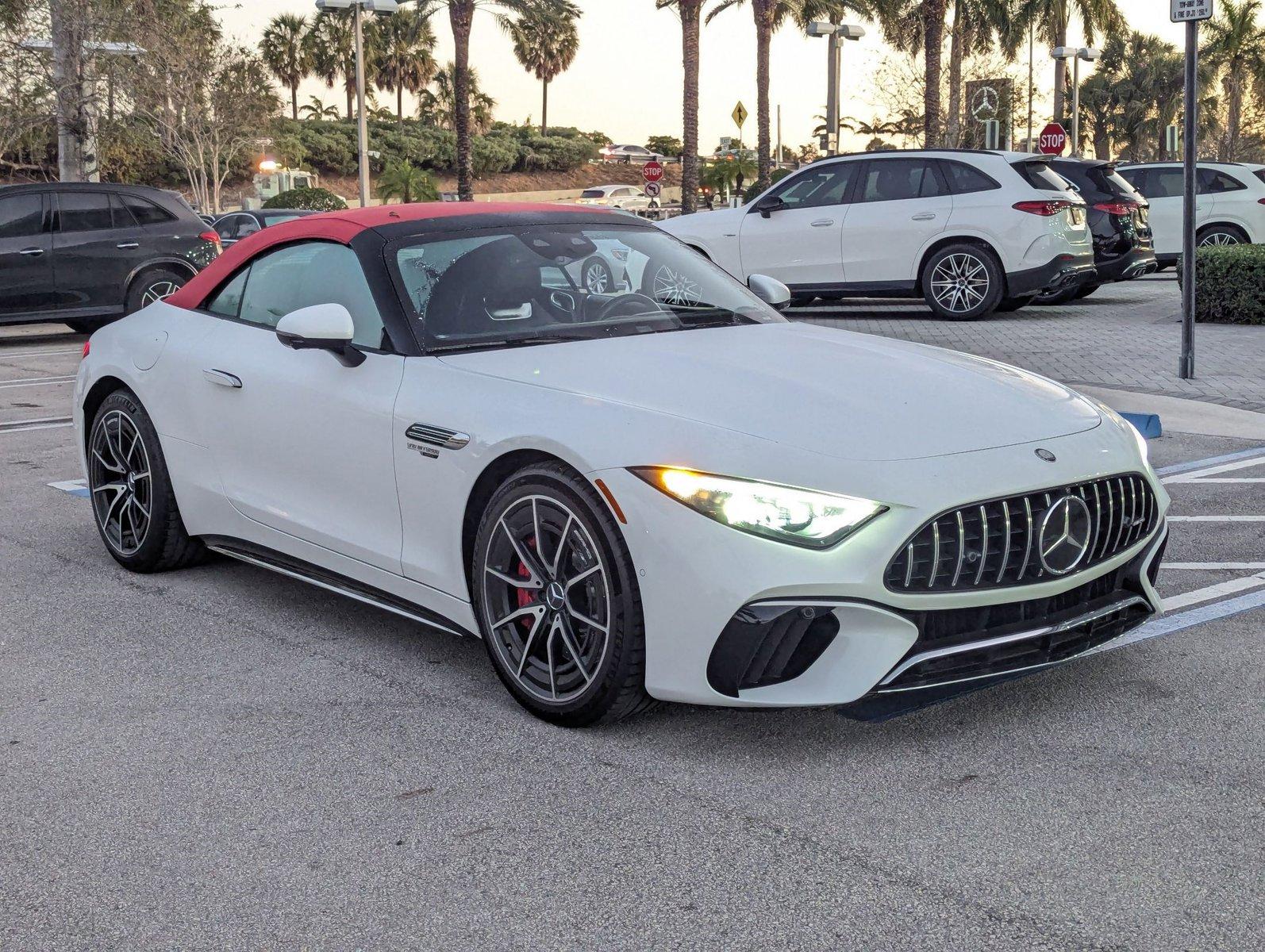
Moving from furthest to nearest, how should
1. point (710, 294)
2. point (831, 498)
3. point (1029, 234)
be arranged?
point (1029, 234) < point (710, 294) < point (831, 498)

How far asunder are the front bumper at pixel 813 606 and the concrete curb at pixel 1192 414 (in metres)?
5.58

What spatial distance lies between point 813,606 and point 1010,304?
42.8 feet

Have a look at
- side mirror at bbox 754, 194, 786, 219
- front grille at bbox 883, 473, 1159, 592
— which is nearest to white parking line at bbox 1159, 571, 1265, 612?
front grille at bbox 883, 473, 1159, 592

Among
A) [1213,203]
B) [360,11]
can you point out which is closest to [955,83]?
[360,11]

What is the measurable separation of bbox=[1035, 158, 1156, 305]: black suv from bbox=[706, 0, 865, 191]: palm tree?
24967 mm

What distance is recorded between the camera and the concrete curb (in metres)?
9.02

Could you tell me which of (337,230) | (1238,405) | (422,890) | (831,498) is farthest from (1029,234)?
(422,890)

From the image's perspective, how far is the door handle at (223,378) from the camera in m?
5.16

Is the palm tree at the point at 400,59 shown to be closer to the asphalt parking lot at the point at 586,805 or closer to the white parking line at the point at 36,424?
the white parking line at the point at 36,424

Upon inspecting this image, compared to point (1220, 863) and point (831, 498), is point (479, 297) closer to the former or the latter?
point (831, 498)

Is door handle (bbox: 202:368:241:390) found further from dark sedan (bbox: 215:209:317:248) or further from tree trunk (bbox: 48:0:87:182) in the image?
tree trunk (bbox: 48:0:87:182)

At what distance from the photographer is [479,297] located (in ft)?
15.5

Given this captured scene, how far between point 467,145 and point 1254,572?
35606 millimetres

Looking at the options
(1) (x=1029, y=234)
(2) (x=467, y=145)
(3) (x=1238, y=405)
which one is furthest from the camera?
(2) (x=467, y=145)
